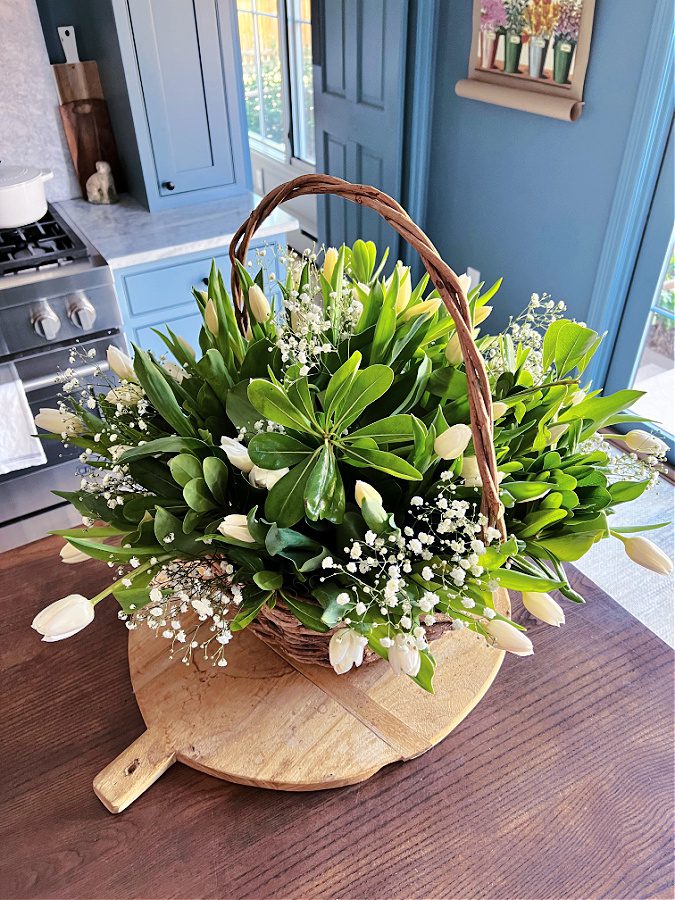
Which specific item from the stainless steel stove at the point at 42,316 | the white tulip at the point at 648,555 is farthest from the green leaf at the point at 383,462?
the stainless steel stove at the point at 42,316

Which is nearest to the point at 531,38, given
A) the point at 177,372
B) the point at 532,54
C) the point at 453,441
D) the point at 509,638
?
the point at 532,54

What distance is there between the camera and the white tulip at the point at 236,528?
63 cm

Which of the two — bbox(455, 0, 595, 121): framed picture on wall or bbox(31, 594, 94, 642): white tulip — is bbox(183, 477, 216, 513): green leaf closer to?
bbox(31, 594, 94, 642): white tulip

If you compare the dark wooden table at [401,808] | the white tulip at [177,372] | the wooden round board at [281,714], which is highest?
the white tulip at [177,372]

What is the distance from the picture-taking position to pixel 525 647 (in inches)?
25.9

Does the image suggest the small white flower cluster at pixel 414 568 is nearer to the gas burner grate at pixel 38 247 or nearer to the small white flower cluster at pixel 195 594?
the small white flower cluster at pixel 195 594

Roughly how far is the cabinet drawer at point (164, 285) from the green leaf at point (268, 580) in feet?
5.32

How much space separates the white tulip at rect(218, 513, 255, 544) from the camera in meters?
0.63

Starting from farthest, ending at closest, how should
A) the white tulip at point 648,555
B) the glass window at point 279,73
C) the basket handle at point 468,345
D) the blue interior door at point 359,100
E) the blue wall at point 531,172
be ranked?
the glass window at point 279,73 → the blue interior door at point 359,100 → the blue wall at point 531,172 → the white tulip at point 648,555 → the basket handle at point 468,345

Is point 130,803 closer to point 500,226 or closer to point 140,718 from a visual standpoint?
point 140,718

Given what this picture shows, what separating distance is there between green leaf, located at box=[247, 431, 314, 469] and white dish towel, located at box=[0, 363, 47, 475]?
1.49 metres

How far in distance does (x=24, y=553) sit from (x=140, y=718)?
1.22 ft

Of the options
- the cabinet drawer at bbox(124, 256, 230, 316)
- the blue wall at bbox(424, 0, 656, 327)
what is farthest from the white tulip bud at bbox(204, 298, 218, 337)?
the blue wall at bbox(424, 0, 656, 327)

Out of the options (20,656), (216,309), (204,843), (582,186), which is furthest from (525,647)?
(582,186)
